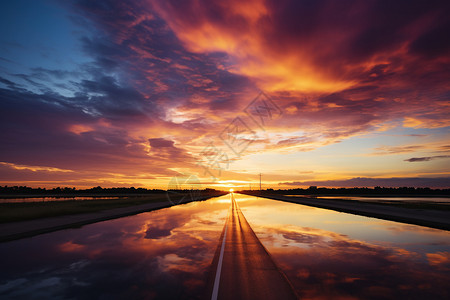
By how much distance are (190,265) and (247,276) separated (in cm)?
216

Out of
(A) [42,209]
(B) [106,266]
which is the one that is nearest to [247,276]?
(B) [106,266]

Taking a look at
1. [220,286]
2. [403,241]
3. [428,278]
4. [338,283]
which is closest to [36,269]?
[220,286]

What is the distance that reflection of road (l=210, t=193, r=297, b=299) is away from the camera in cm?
618

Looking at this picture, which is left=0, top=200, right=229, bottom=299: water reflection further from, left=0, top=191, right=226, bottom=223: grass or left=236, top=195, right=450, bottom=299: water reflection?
left=0, top=191, right=226, bottom=223: grass

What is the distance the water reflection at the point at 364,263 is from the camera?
658cm

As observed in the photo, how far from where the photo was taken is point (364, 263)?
29.7 feet

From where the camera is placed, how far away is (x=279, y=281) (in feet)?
23.1

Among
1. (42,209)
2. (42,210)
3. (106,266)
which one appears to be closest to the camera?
(106,266)

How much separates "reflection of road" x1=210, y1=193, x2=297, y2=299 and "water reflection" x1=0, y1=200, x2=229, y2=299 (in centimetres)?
45

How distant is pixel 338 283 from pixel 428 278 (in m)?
2.76

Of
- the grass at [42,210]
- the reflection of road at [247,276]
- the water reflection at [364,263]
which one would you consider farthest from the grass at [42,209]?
the water reflection at [364,263]

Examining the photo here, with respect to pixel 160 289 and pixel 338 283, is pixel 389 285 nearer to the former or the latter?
pixel 338 283

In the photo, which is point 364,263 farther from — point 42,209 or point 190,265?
point 42,209

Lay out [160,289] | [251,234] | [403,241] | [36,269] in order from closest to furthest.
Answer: [160,289]
[36,269]
[403,241]
[251,234]
